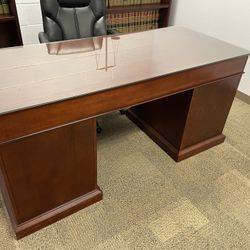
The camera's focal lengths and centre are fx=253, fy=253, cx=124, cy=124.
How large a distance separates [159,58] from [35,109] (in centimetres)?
78

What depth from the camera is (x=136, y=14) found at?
280 cm

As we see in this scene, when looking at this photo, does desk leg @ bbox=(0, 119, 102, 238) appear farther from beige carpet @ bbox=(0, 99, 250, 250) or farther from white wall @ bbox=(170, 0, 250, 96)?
white wall @ bbox=(170, 0, 250, 96)

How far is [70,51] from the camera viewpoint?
1468mm

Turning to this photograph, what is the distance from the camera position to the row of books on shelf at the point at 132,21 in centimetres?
269

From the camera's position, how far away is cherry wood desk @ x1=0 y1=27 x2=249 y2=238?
105cm

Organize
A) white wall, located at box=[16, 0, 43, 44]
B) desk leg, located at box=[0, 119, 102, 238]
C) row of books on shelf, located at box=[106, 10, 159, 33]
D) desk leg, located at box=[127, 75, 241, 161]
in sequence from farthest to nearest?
1. row of books on shelf, located at box=[106, 10, 159, 33]
2. white wall, located at box=[16, 0, 43, 44]
3. desk leg, located at box=[127, 75, 241, 161]
4. desk leg, located at box=[0, 119, 102, 238]

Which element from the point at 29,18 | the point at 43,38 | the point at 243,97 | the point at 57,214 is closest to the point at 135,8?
the point at 29,18

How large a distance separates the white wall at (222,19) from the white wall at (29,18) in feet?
5.17

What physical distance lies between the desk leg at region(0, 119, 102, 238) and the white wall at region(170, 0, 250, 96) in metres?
1.89

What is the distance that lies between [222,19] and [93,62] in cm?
176

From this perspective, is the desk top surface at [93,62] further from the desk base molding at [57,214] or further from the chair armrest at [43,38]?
the desk base molding at [57,214]

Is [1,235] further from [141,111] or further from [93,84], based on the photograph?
[141,111]

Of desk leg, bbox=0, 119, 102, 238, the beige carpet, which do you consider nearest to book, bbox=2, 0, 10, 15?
the beige carpet

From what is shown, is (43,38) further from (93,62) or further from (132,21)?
(132,21)
